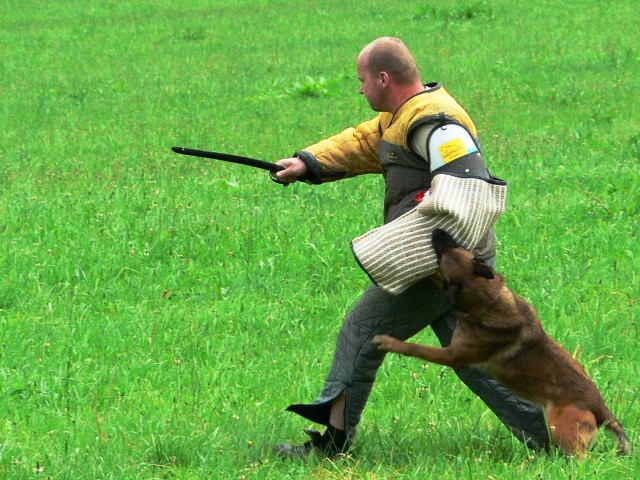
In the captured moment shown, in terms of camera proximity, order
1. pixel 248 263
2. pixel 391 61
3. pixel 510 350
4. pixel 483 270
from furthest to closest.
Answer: pixel 248 263 < pixel 391 61 < pixel 510 350 < pixel 483 270

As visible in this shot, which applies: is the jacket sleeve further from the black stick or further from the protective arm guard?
the protective arm guard

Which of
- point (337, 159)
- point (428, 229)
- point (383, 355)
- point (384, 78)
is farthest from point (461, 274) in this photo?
point (337, 159)

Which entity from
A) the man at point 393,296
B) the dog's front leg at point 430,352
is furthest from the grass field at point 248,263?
the dog's front leg at point 430,352

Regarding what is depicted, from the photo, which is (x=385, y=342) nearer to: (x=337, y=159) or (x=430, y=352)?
(x=430, y=352)

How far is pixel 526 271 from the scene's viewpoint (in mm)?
6980

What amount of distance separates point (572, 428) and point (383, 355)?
838 mm

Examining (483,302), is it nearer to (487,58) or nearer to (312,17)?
(487,58)

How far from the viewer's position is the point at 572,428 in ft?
13.5

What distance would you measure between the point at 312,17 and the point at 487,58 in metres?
6.71

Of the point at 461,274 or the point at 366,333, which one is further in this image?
the point at 366,333

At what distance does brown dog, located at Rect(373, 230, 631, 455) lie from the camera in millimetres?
4078

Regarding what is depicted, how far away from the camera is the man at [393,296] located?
4234mm

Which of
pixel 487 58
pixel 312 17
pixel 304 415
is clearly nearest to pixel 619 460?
pixel 304 415

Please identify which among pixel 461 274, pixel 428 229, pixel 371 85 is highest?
pixel 371 85
